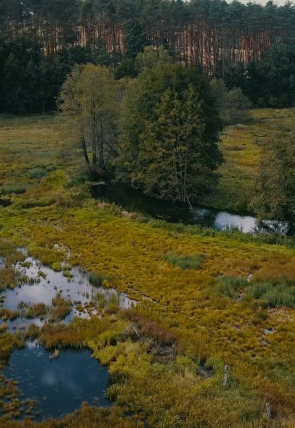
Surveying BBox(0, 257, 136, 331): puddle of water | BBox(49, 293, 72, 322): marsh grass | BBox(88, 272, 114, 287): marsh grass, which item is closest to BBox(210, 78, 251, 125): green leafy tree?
BBox(88, 272, 114, 287): marsh grass

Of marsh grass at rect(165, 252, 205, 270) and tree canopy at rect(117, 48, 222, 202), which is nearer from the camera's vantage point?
marsh grass at rect(165, 252, 205, 270)

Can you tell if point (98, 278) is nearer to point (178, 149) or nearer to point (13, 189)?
point (178, 149)

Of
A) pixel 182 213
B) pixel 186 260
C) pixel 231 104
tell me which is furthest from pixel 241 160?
pixel 186 260

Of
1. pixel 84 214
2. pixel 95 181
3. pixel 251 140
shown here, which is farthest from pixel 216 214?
pixel 251 140

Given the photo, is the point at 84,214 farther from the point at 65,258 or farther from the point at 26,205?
the point at 65,258

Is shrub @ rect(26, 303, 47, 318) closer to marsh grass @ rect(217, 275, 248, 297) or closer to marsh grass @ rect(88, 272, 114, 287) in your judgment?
marsh grass @ rect(88, 272, 114, 287)

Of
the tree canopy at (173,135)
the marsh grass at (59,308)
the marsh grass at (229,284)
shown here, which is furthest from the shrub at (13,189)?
the marsh grass at (229,284)

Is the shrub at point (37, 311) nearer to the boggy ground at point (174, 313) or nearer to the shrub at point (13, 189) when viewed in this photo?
the boggy ground at point (174, 313)
